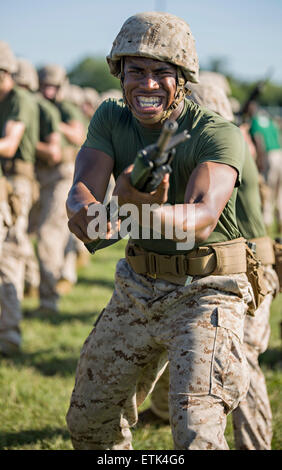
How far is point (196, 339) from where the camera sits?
9.61 feet

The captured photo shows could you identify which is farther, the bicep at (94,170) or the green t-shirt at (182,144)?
the bicep at (94,170)

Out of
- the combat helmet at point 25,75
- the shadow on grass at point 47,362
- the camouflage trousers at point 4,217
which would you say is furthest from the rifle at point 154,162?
the combat helmet at point 25,75

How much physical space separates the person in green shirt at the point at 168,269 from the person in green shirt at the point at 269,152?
3262 millimetres

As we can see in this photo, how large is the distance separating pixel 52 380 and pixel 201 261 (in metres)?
2.64

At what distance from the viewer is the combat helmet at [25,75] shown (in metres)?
8.05

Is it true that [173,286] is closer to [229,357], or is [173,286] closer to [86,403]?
[229,357]

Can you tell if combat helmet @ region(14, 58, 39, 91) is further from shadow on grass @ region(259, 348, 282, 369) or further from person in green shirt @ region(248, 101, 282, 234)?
shadow on grass @ region(259, 348, 282, 369)

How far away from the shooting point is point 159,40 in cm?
293

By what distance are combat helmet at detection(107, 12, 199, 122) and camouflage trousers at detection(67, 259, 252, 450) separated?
2.91ft

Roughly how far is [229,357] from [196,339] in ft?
0.56

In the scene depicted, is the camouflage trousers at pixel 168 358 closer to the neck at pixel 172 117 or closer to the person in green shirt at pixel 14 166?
the neck at pixel 172 117

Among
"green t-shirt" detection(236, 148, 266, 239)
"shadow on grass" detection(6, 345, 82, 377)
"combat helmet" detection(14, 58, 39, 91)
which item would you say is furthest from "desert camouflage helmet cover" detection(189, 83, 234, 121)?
"combat helmet" detection(14, 58, 39, 91)

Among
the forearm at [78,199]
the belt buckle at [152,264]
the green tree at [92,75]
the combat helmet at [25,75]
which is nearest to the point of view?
the forearm at [78,199]

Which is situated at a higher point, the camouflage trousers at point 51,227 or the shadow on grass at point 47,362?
the camouflage trousers at point 51,227
